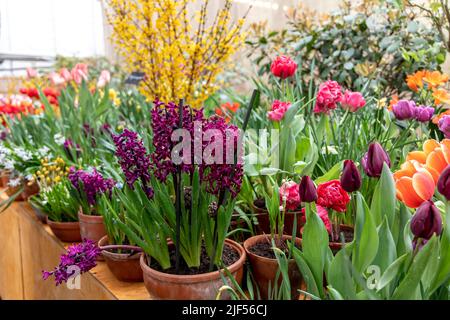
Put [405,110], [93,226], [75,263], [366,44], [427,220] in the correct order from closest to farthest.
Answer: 1. [427,220]
2. [75,263]
3. [405,110]
4. [93,226]
5. [366,44]

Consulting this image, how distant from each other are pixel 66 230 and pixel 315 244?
65 cm

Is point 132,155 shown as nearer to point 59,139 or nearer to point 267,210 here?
point 267,210

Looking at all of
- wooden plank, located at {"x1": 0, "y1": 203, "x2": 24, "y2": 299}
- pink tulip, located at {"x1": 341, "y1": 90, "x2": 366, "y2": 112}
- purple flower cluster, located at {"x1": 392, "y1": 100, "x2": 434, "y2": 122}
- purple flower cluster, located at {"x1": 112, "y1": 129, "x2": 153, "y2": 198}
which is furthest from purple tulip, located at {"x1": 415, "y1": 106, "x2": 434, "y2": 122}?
wooden plank, located at {"x1": 0, "y1": 203, "x2": 24, "y2": 299}

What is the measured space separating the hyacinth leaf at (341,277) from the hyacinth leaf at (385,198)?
9cm

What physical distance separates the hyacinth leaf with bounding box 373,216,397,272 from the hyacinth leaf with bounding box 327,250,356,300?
0.04m

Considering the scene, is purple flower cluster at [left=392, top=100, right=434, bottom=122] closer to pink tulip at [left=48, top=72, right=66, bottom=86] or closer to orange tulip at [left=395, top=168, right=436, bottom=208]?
orange tulip at [left=395, top=168, right=436, bottom=208]

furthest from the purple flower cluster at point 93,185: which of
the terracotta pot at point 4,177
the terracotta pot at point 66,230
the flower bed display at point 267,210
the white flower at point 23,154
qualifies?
the terracotta pot at point 4,177

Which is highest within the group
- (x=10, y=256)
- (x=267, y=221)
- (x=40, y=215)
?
(x=267, y=221)

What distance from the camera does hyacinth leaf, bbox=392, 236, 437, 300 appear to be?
414 millimetres

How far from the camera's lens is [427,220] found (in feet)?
1.33

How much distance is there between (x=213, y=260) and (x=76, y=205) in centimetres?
47

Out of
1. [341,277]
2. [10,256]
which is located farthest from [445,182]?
[10,256]

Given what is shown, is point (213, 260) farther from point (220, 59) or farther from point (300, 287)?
point (220, 59)

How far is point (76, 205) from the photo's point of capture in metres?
0.99
